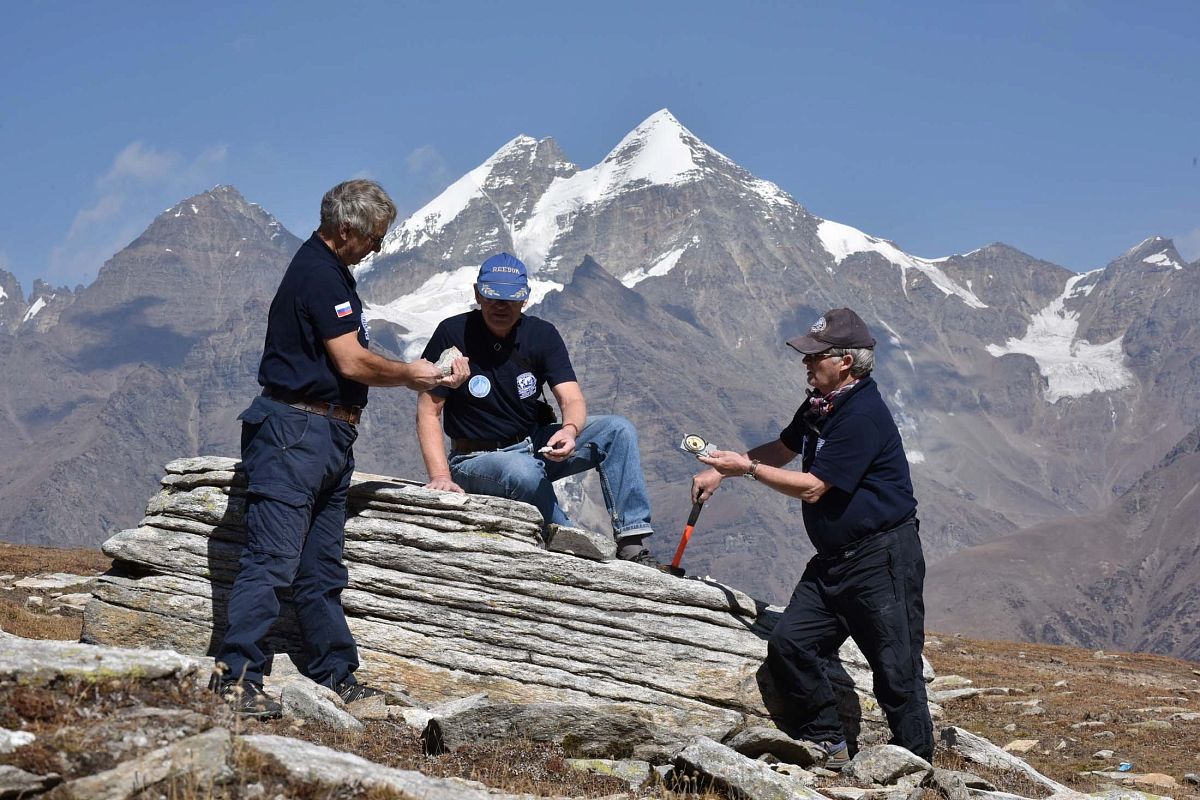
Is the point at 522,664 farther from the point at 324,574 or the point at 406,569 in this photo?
the point at 324,574

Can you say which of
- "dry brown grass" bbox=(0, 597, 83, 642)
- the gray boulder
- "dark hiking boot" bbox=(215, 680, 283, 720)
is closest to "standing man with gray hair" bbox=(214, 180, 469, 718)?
"dark hiking boot" bbox=(215, 680, 283, 720)

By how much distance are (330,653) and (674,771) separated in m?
4.12

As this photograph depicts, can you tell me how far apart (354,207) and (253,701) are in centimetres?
433

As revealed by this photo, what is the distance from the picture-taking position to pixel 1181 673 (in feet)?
107

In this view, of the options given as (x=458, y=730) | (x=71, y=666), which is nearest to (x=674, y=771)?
(x=458, y=730)

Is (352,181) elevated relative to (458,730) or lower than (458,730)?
elevated

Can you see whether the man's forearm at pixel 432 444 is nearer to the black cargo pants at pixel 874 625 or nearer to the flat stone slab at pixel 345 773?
the black cargo pants at pixel 874 625

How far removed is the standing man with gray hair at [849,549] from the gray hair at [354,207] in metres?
3.84

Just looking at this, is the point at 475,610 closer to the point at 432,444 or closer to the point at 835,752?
the point at 432,444

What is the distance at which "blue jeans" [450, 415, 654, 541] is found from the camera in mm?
12906

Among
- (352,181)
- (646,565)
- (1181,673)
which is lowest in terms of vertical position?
(1181,673)

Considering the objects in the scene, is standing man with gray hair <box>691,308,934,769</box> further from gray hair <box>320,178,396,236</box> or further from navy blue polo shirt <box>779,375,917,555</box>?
gray hair <box>320,178,396,236</box>

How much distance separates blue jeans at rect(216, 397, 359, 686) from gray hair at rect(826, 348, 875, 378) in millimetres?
4612

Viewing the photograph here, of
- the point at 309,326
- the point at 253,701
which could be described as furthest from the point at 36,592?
the point at 253,701
